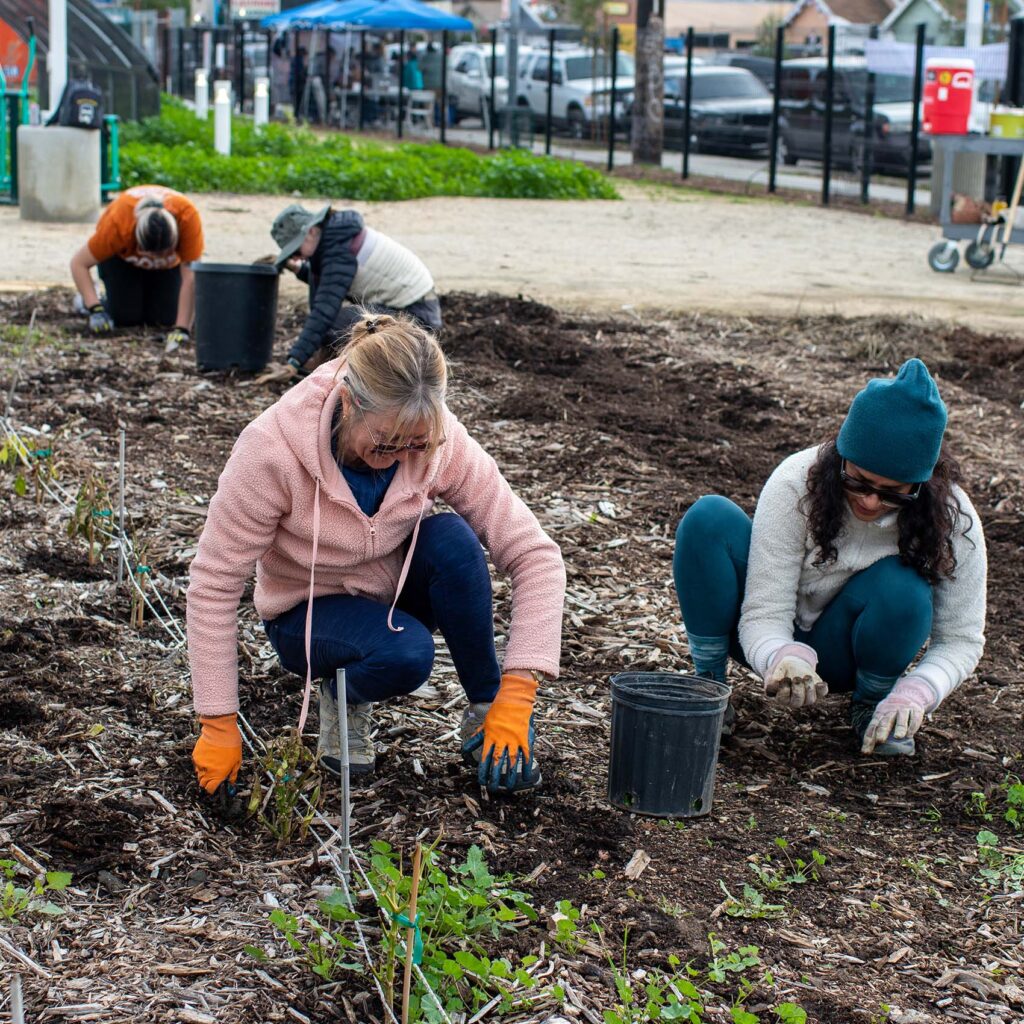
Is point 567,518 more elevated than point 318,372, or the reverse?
point 318,372

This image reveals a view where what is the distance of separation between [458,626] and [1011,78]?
1014 centimetres

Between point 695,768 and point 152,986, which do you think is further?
point 695,768

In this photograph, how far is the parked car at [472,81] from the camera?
28.9 m

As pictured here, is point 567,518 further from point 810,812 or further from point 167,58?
point 167,58

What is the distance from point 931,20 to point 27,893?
178 ft

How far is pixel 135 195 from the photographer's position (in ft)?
24.1

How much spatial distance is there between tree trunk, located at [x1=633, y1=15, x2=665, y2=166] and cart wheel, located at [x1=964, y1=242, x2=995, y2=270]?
9816 mm

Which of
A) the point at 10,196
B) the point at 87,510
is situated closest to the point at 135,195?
the point at 87,510

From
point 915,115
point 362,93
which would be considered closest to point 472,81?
point 362,93

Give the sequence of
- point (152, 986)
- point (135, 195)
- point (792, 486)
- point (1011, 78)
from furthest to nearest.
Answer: point (1011, 78) → point (135, 195) → point (792, 486) → point (152, 986)

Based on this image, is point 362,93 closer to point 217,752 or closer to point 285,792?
point 217,752

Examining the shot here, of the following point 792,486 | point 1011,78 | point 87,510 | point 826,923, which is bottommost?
point 826,923

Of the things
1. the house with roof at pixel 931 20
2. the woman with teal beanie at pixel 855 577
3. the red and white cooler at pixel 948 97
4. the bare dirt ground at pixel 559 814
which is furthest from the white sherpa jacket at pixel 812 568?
the house with roof at pixel 931 20

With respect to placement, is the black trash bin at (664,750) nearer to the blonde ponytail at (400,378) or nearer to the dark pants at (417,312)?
the blonde ponytail at (400,378)
